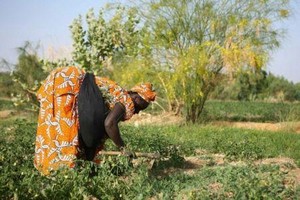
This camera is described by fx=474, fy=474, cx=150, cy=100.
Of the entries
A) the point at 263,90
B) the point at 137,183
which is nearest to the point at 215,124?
the point at 137,183

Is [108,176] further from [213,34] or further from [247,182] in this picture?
[213,34]

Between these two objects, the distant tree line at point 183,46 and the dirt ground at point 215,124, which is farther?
the distant tree line at point 183,46

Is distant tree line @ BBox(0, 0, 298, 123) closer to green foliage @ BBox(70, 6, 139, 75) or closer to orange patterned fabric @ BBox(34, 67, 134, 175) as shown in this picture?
green foliage @ BBox(70, 6, 139, 75)

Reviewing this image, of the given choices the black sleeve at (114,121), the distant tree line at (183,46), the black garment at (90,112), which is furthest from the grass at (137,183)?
the distant tree line at (183,46)

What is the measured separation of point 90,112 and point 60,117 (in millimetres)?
293

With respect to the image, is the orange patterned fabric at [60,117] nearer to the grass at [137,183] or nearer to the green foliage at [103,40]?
the grass at [137,183]

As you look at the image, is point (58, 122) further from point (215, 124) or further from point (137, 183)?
point (215, 124)

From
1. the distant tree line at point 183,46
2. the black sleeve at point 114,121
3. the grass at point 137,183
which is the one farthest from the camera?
the distant tree line at point 183,46

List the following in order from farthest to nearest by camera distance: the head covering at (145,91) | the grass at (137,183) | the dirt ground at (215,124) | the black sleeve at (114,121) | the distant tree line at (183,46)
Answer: the distant tree line at (183,46), the dirt ground at (215,124), the head covering at (145,91), the black sleeve at (114,121), the grass at (137,183)

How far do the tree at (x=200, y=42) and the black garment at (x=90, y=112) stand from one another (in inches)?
385

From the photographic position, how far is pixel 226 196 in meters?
3.75

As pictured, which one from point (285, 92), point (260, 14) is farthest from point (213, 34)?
point (285, 92)

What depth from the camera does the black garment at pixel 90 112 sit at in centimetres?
454

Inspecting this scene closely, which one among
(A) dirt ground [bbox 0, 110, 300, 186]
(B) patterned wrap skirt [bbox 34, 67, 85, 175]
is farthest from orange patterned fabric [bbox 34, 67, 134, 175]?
(A) dirt ground [bbox 0, 110, 300, 186]
